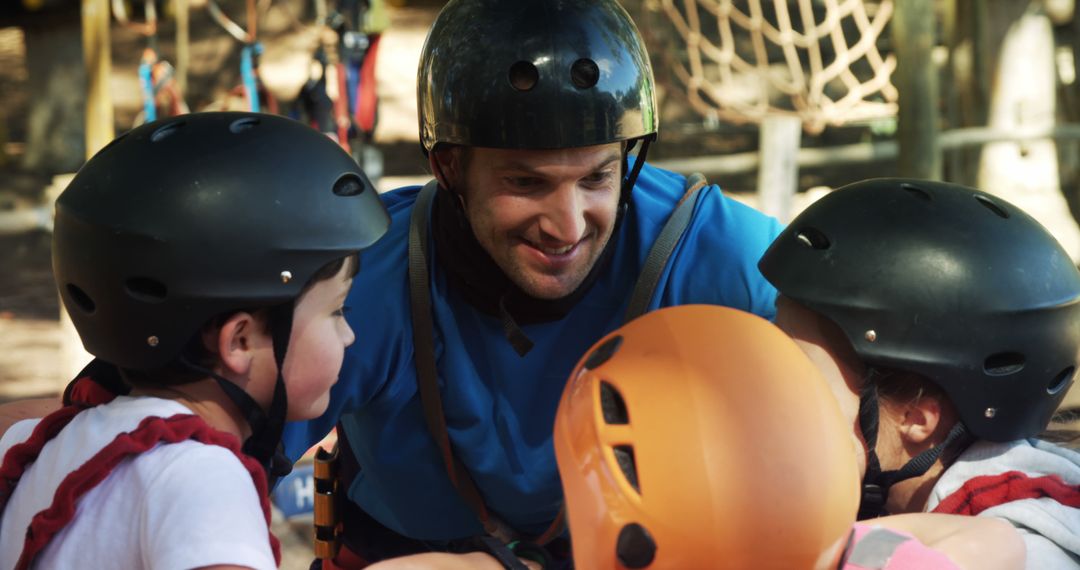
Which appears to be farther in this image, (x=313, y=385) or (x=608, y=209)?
(x=608, y=209)

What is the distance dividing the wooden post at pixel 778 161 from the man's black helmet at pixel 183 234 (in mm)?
6323

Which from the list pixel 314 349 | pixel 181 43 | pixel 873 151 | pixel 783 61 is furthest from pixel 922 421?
pixel 783 61

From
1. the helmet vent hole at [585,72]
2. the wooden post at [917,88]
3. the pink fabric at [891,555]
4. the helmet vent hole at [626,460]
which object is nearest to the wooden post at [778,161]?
the wooden post at [917,88]

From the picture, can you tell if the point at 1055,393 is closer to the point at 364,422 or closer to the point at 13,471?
the point at 364,422

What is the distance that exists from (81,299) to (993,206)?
1.78m

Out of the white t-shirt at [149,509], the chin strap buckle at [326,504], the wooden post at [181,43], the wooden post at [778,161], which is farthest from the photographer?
the wooden post at [181,43]

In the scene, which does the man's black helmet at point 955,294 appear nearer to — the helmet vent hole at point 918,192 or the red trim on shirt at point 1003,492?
the helmet vent hole at point 918,192

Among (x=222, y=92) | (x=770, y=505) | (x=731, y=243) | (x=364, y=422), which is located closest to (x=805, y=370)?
(x=770, y=505)

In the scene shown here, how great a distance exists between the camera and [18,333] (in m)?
9.03

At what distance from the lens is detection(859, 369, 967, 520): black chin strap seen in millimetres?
2594

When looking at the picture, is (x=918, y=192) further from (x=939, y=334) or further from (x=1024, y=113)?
(x=1024, y=113)

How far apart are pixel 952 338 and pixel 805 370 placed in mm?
781

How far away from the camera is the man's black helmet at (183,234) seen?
2.46 meters

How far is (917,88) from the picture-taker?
7.70 m
